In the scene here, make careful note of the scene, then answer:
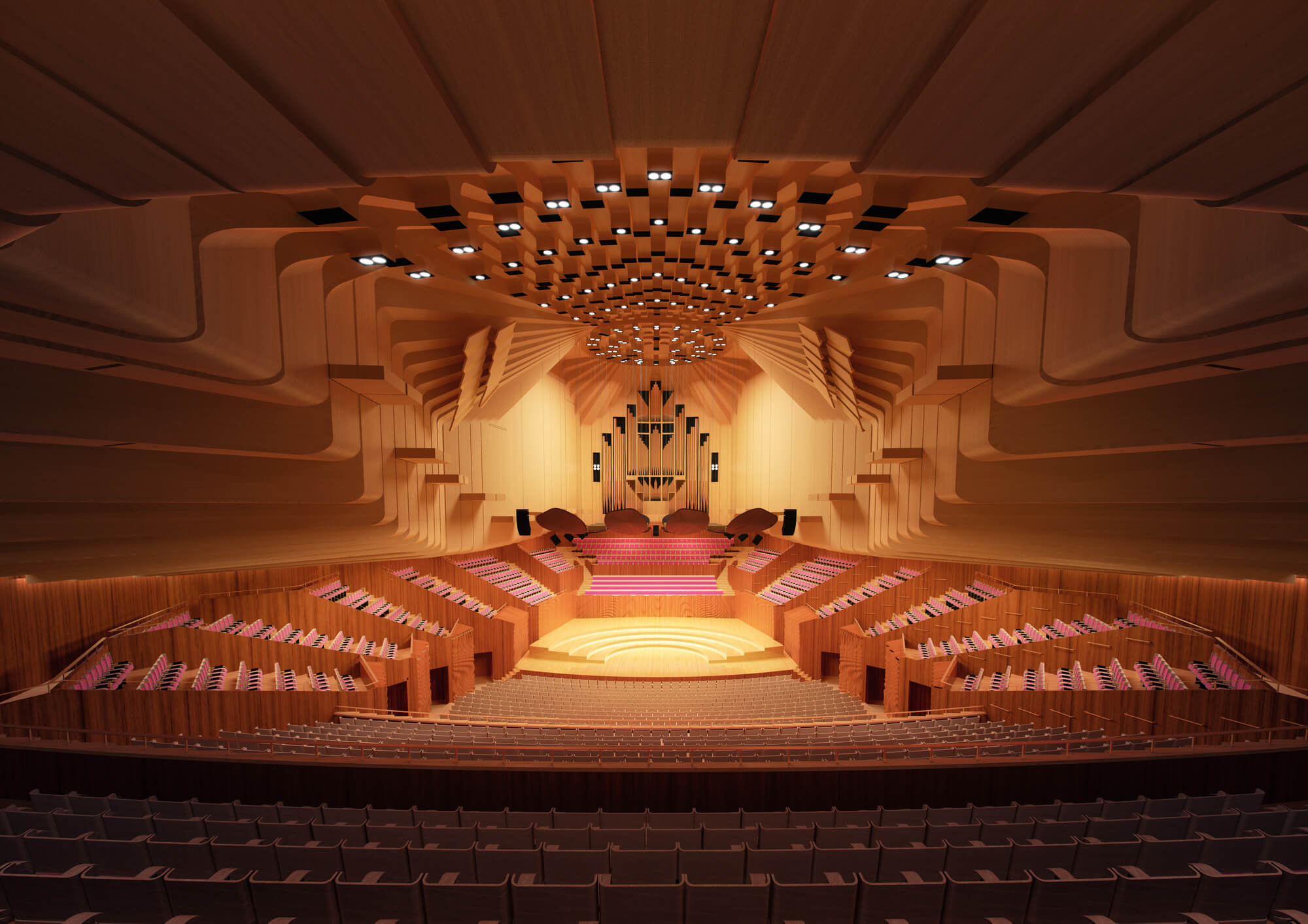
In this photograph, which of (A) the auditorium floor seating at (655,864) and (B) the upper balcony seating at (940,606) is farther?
(B) the upper balcony seating at (940,606)

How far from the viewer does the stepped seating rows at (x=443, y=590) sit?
13898mm

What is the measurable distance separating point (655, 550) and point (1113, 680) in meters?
12.7

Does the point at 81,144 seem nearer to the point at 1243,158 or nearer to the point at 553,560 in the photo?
the point at 1243,158

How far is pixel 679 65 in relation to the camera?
5.05 feet

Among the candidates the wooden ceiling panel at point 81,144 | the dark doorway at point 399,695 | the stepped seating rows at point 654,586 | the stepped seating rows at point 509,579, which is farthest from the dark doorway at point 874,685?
the wooden ceiling panel at point 81,144

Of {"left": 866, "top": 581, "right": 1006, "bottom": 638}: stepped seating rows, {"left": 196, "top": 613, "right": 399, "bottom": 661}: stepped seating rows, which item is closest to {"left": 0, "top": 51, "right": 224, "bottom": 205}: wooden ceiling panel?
{"left": 196, "top": 613, "right": 399, "bottom": 661}: stepped seating rows

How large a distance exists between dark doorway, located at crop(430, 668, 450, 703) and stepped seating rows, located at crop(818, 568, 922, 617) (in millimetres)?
9776

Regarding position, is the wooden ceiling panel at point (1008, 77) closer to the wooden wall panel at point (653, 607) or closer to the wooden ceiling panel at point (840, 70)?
the wooden ceiling panel at point (840, 70)

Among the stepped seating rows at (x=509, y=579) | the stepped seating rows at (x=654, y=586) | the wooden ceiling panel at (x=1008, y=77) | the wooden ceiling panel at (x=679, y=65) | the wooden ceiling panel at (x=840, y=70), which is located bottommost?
the stepped seating rows at (x=654, y=586)

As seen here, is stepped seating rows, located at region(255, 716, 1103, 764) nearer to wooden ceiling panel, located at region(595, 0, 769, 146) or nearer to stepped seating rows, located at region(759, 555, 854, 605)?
wooden ceiling panel, located at region(595, 0, 769, 146)

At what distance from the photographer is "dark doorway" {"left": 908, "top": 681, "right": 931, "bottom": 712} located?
36.4 ft

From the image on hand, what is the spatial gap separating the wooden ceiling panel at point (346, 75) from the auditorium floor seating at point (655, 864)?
379 cm

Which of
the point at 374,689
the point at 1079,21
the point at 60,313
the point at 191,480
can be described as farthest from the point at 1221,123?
the point at 374,689

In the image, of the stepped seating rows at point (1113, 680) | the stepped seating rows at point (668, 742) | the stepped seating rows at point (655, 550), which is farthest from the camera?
the stepped seating rows at point (655, 550)
